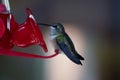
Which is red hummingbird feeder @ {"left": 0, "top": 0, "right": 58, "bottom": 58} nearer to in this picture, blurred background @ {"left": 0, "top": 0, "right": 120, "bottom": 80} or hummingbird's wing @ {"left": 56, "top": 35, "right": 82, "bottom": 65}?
hummingbird's wing @ {"left": 56, "top": 35, "right": 82, "bottom": 65}

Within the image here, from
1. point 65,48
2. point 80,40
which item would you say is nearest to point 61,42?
point 65,48

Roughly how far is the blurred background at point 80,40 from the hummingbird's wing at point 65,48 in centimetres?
43

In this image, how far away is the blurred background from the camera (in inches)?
33.2

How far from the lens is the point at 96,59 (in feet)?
2.83

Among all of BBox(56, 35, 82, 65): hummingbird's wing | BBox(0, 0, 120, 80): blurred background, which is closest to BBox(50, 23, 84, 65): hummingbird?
BBox(56, 35, 82, 65): hummingbird's wing

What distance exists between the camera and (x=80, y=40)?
2.82 ft

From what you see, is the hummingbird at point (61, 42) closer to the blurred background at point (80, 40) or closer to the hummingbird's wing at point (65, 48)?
the hummingbird's wing at point (65, 48)

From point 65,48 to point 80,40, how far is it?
0.47 metres

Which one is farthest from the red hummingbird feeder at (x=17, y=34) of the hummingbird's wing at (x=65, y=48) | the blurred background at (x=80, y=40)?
the blurred background at (x=80, y=40)

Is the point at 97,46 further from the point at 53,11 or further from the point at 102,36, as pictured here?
the point at 53,11

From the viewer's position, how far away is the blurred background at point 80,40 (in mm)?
843

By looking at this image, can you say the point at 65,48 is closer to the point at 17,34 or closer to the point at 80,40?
the point at 17,34

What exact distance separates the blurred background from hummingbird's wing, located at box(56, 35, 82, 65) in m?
0.43

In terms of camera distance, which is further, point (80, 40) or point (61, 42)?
point (80, 40)
